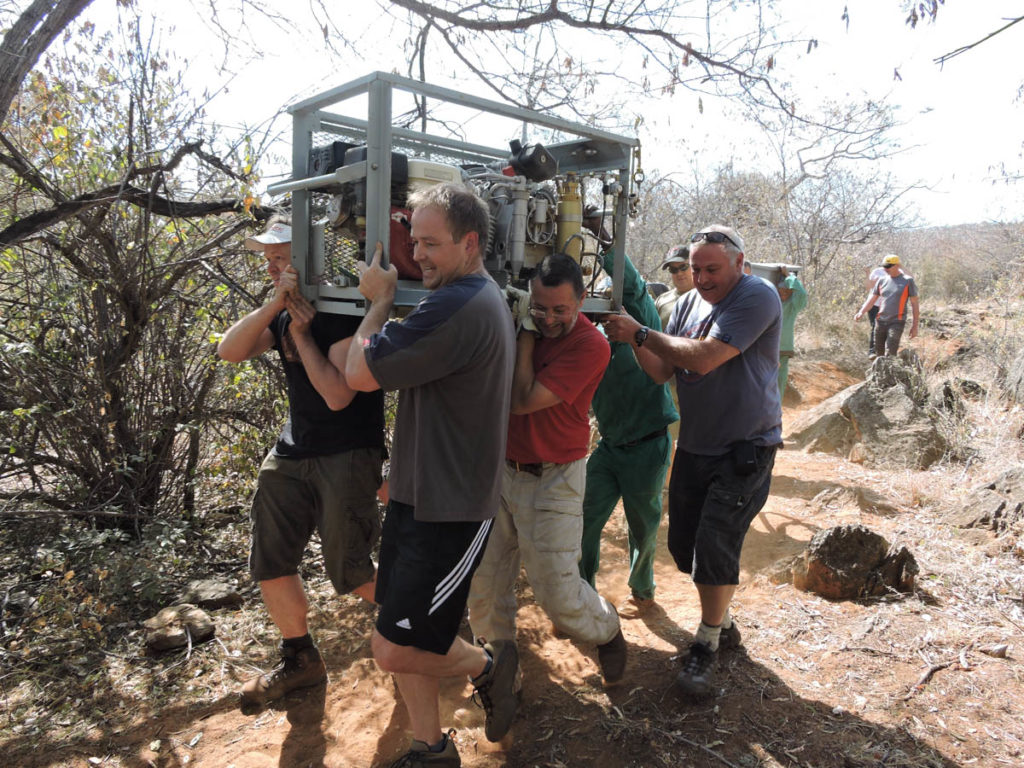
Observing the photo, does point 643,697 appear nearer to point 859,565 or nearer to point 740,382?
point 740,382

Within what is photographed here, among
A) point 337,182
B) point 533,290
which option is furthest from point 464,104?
point 533,290

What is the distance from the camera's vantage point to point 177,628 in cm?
366

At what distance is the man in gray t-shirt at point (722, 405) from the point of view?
313 cm

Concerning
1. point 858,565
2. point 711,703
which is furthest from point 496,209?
point 858,565

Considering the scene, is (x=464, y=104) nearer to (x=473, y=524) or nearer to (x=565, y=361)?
(x=565, y=361)

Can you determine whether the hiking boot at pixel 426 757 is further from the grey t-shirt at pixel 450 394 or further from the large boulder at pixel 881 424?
the large boulder at pixel 881 424

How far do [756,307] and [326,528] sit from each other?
2098 millimetres

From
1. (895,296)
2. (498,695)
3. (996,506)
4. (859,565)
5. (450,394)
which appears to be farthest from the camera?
(895,296)

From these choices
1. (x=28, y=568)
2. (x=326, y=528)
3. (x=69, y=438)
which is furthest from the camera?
(x=69, y=438)

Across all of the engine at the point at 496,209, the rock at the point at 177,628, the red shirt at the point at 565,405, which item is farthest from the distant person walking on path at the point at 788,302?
the rock at the point at 177,628

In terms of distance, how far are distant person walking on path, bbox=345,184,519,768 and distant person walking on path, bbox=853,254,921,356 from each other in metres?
10.0

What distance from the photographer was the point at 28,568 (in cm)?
411

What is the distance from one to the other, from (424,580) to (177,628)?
1966 millimetres

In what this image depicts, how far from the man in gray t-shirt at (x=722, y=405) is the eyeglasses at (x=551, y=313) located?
44cm
